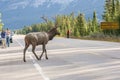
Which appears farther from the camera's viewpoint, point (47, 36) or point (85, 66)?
point (47, 36)

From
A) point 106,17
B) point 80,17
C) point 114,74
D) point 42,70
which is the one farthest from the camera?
point 80,17

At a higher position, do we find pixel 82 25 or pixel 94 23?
pixel 94 23

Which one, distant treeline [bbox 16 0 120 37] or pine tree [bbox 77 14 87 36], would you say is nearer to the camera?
distant treeline [bbox 16 0 120 37]

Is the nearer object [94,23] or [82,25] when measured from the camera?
[94,23]

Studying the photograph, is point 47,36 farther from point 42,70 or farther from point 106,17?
point 106,17

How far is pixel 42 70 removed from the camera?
18.1 meters

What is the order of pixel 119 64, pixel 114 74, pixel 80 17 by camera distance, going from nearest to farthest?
pixel 114 74
pixel 119 64
pixel 80 17

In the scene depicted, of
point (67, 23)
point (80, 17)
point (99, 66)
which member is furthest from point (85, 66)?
point (67, 23)

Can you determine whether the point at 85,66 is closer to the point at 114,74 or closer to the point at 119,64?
the point at 119,64

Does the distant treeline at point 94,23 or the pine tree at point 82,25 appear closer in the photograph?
the distant treeline at point 94,23

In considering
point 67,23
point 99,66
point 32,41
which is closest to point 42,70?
point 99,66

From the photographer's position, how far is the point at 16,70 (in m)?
18.5

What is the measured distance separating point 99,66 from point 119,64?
3.44 ft

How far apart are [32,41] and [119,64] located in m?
5.82
